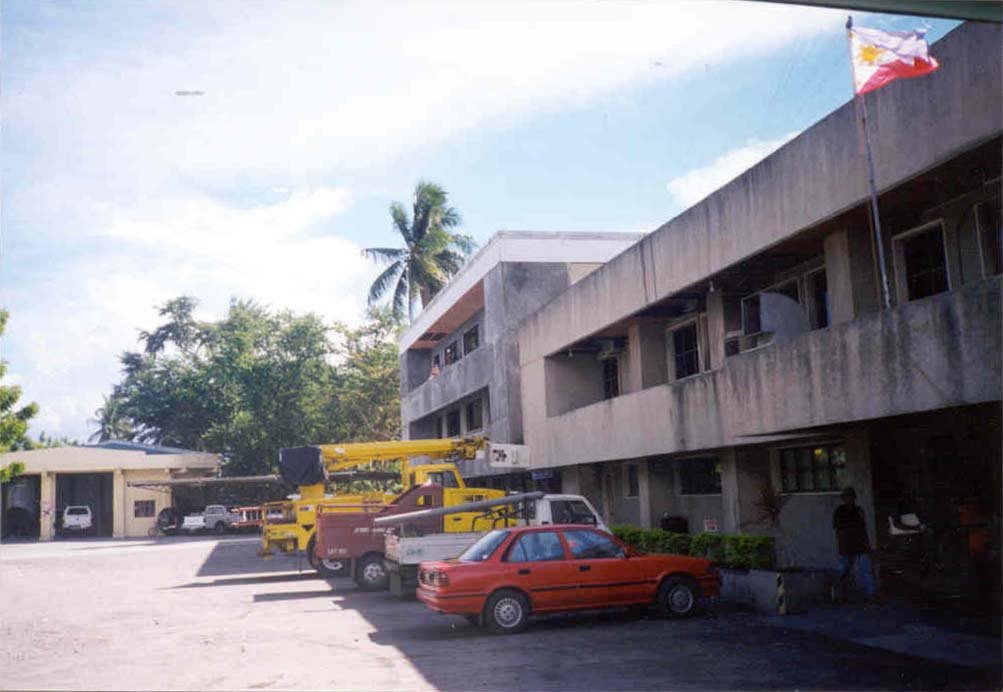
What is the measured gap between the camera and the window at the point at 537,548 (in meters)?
13.5

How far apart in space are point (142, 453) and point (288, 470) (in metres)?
36.8

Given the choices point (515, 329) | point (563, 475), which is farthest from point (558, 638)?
point (515, 329)

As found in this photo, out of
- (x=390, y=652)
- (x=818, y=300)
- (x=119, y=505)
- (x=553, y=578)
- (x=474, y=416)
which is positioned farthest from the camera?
(x=119, y=505)

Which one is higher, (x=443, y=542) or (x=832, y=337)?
(x=832, y=337)

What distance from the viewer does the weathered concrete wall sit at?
10.8 metres

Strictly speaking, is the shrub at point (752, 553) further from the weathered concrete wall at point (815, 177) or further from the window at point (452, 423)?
the window at point (452, 423)

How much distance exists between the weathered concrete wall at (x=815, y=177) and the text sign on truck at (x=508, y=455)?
4.11 m

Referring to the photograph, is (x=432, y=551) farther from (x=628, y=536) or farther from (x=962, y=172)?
(x=962, y=172)

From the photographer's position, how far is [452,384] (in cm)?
3609

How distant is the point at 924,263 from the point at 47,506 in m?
53.3

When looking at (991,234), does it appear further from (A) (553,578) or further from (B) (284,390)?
(B) (284,390)

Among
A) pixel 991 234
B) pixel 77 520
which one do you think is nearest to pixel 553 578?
pixel 991 234

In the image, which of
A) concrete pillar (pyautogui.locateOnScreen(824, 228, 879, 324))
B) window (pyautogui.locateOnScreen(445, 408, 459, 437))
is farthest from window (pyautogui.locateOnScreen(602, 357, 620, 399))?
window (pyautogui.locateOnScreen(445, 408, 459, 437))

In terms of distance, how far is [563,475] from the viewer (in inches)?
1094
